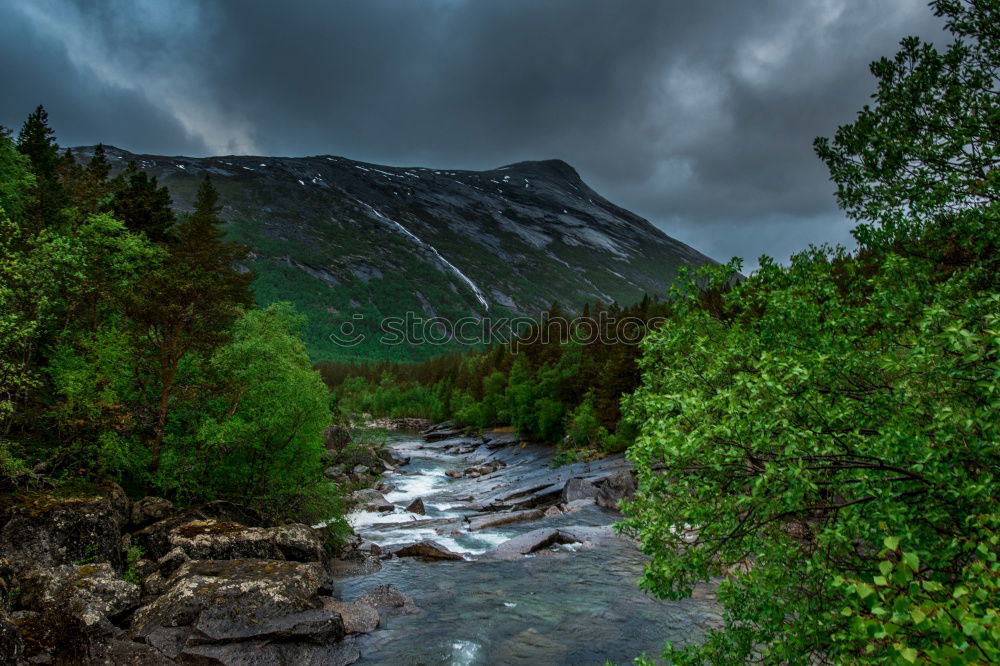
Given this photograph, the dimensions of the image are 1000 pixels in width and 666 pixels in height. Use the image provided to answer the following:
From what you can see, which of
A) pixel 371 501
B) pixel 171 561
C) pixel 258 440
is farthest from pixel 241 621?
pixel 371 501

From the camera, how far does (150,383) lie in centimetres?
2380

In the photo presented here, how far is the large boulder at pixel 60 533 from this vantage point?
15.3 meters

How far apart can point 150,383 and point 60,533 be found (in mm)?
9013

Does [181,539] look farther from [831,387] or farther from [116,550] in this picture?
[831,387]

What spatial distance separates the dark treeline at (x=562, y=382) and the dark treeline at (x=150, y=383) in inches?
699

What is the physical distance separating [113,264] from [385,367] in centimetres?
16348

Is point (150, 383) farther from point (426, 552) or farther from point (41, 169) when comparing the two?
point (41, 169)

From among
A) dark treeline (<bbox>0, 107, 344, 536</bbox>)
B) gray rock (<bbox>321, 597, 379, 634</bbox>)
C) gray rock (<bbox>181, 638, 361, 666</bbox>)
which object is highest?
dark treeline (<bbox>0, 107, 344, 536</bbox>)

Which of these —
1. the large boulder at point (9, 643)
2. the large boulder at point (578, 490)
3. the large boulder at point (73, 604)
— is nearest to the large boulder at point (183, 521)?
the large boulder at point (73, 604)

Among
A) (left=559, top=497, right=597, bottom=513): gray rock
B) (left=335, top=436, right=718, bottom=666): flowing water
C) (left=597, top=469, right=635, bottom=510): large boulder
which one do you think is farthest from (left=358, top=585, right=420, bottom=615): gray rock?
(left=597, top=469, right=635, bottom=510): large boulder

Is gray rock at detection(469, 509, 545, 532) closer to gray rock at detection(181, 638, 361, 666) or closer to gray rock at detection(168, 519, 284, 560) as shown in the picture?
gray rock at detection(168, 519, 284, 560)

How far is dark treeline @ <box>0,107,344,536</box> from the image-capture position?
1967 cm

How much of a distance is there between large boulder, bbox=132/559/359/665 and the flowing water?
4.64 ft

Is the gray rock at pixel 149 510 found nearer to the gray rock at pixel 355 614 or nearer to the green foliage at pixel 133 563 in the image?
the green foliage at pixel 133 563
